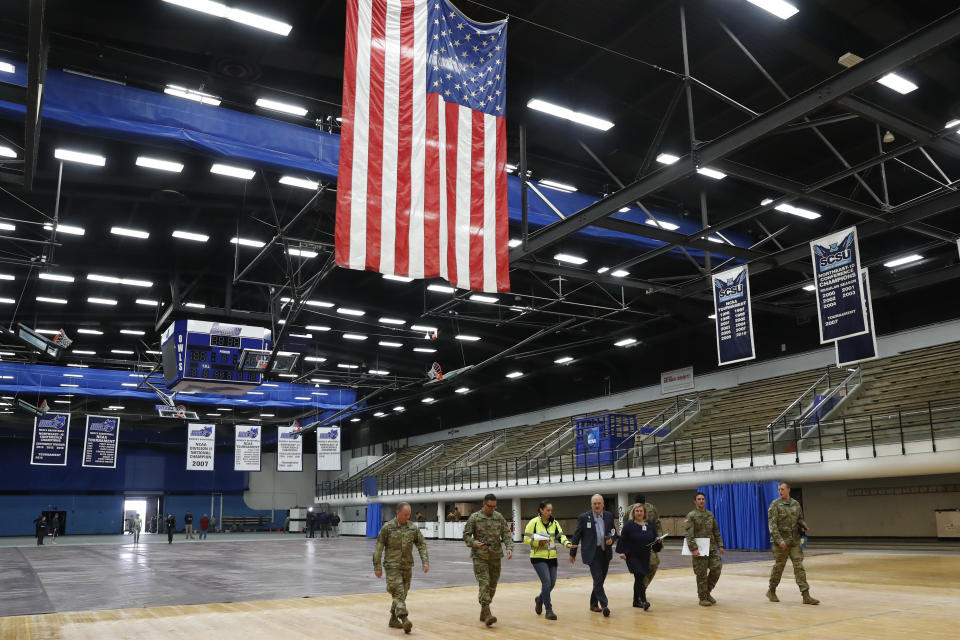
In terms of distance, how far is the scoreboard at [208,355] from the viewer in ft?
69.6

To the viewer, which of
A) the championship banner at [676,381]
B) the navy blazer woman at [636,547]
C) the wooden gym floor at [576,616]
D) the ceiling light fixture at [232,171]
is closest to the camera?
the wooden gym floor at [576,616]

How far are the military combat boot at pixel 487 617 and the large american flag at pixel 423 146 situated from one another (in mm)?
4289

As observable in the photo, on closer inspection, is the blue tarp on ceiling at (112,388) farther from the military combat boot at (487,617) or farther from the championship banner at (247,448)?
the military combat boot at (487,617)

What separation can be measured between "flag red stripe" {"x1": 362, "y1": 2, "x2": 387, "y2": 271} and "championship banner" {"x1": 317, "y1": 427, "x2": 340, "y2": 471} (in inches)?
1065

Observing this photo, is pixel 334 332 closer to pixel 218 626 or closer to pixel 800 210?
pixel 800 210

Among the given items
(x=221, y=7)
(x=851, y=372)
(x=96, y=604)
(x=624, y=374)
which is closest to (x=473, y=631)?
(x=96, y=604)

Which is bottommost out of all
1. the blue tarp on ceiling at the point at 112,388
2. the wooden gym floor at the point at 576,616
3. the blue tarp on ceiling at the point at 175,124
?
the wooden gym floor at the point at 576,616

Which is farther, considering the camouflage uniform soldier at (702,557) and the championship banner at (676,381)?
the championship banner at (676,381)

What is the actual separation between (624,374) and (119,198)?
27.1 metres

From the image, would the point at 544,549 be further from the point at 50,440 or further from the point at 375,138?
the point at 50,440

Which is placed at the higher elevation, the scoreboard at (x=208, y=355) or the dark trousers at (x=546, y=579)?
the scoreboard at (x=208, y=355)

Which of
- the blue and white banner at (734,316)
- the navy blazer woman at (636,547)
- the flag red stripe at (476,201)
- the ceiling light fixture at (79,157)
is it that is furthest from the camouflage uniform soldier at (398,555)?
the ceiling light fixture at (79,157)

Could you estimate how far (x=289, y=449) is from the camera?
3603cm

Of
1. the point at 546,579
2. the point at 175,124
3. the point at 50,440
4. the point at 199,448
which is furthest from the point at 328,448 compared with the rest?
the point at 546,579
